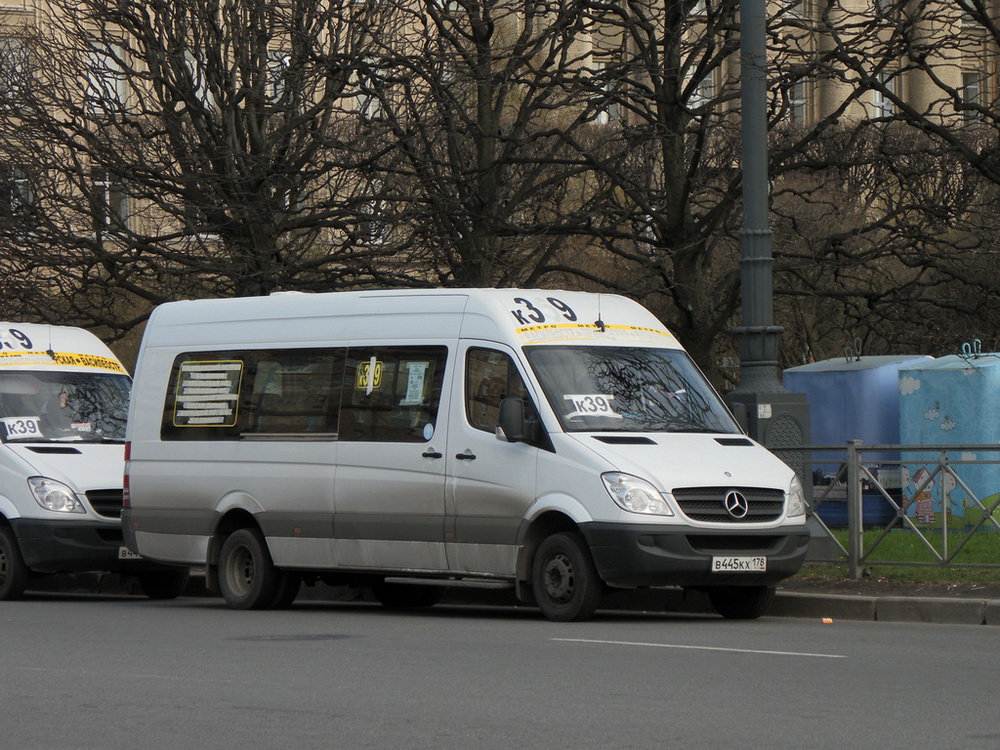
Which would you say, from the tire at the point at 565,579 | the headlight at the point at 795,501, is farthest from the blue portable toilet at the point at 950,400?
the tire at the point at 565,579

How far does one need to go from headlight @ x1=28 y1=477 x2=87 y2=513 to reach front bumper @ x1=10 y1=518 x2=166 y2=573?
126 millimetres

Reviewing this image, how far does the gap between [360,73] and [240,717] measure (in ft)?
45.2

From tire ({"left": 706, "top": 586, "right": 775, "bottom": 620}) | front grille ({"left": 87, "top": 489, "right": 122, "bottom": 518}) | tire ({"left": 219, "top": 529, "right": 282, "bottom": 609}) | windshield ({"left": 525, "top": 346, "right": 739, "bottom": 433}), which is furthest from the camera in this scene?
front grille ({"left": 87, "top": 489, "right": 122, "bottom": 518})

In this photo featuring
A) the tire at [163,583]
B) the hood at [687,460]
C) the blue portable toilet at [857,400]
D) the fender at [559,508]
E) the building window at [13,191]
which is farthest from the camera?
the building window at [13,191]

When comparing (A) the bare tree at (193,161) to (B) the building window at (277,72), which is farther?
(A) the bare tree at (193,161)

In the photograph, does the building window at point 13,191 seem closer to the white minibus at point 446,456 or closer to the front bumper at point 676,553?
the white minibus at point 446,456

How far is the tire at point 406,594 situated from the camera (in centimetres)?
1528

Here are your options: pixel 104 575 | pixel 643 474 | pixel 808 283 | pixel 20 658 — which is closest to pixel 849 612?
pixel 643 474

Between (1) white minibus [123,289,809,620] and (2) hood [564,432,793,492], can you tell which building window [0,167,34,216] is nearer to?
(1) white minibus [123,289,809,620]

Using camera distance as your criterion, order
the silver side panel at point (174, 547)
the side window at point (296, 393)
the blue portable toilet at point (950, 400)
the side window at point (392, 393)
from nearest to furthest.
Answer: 1. the side window at point (392, 393)
2. the side window at point (296, 393)
3. the silver side panel at point (174, 547)
4. the blue portable toilet at point (950, 400)

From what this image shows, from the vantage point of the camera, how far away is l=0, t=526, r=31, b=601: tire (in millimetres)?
16250

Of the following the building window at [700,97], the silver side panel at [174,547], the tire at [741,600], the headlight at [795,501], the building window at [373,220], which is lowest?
the tire at [741,600]

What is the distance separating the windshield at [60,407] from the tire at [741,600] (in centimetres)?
665

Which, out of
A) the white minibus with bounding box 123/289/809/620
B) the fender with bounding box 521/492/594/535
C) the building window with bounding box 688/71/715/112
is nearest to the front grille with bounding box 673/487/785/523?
the white minibus with bounding box 123/289/809/620
